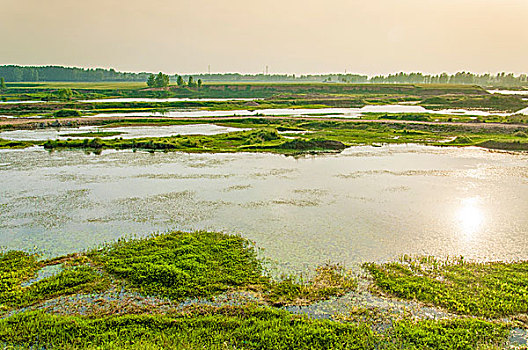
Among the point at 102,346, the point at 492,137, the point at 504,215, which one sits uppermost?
the point at 492,137

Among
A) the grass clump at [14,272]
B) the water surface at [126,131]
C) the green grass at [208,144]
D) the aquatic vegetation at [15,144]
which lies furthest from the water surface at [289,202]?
the water surface at [126,131]

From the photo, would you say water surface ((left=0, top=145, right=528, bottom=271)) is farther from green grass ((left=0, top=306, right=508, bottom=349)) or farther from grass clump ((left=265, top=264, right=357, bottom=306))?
green grass ((left=0, top=306, right=508, bottom=349))

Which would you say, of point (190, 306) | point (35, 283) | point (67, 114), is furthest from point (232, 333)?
point (67, 114)

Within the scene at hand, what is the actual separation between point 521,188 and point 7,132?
174 ft

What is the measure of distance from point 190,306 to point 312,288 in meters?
3.75

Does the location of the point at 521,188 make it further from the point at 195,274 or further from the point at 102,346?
the point at 102,346

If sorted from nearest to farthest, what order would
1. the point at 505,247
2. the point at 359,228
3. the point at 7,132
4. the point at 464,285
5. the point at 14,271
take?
the point at 464,285, the point at 14,271, the point at 505,247, the point at 359,228, the point at 7,132

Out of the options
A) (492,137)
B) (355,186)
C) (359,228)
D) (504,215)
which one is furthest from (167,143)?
(492,137)

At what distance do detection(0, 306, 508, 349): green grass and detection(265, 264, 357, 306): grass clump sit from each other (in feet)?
3.12

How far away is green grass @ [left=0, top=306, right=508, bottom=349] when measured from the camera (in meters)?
9.66

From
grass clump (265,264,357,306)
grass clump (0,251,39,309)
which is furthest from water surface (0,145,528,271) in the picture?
grass clump (265,264,357,306)

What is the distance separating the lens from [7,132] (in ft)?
159

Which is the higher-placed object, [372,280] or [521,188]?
[521,188]

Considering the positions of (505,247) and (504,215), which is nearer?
(505,247)
